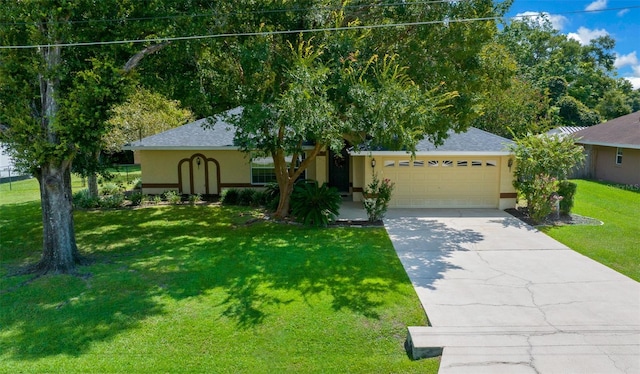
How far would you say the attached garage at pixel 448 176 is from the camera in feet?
48.2

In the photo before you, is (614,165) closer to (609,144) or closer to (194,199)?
(609,144)

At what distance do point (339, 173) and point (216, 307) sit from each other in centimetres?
1197

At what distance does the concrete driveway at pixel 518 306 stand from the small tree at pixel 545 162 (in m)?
1.83

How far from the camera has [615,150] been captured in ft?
69.3

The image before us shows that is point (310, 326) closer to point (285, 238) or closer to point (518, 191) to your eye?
point (285, 238)

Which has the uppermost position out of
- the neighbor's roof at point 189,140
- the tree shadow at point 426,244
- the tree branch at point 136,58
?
the tree branch at point 136,58

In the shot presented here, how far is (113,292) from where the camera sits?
25.2ft

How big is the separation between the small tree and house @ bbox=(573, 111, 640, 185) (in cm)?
690

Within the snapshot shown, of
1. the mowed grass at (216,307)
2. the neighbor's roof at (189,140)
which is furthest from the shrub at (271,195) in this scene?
the mowed grass at (216,307)

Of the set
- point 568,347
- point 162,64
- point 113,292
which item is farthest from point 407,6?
point 113,292

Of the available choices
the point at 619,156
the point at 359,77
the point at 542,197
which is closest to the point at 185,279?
the point at 359,77

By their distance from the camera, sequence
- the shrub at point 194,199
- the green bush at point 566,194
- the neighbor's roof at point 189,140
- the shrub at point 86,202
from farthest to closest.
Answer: the shrub at point 194,199 < the neighbor's roof at point 189,140 < the shrub at point 86,202 < the green bush at point 566,194

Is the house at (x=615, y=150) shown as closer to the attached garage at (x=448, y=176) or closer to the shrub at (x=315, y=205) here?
the attached garage at (x=448, y=176)

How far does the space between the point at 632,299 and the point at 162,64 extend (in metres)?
11.2
